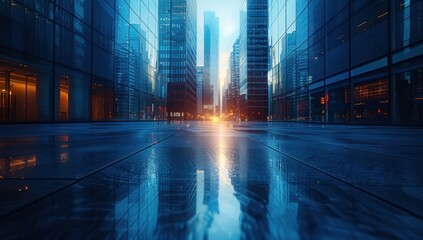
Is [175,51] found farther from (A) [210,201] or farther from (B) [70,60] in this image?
(A) [210,201]

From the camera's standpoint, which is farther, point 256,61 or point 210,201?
point 256,61

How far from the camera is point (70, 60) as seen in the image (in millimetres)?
25156

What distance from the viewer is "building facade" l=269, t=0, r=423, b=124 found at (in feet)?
67.5

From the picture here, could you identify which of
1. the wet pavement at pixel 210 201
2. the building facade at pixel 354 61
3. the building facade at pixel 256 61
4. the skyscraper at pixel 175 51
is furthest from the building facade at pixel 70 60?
the skyscraper at pixel 175 51

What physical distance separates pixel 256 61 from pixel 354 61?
6710 centimetres

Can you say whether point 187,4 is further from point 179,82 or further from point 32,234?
point 32,234

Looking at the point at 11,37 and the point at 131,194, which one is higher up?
the point at 11,37

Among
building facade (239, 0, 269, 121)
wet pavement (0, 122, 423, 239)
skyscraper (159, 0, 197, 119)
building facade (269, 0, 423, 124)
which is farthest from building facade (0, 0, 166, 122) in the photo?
skyscraper (159, 0, 197, 119)

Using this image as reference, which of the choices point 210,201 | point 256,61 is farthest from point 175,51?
point 210,201

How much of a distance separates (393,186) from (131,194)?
3.17 meters

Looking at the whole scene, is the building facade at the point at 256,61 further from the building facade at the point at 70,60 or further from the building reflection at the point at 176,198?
the building reflection at the point at 176,198

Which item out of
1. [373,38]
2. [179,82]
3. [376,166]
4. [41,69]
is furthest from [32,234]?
[179,82]

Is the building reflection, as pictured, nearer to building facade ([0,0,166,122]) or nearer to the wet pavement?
the wet pavement

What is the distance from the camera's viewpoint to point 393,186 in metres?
3.27
